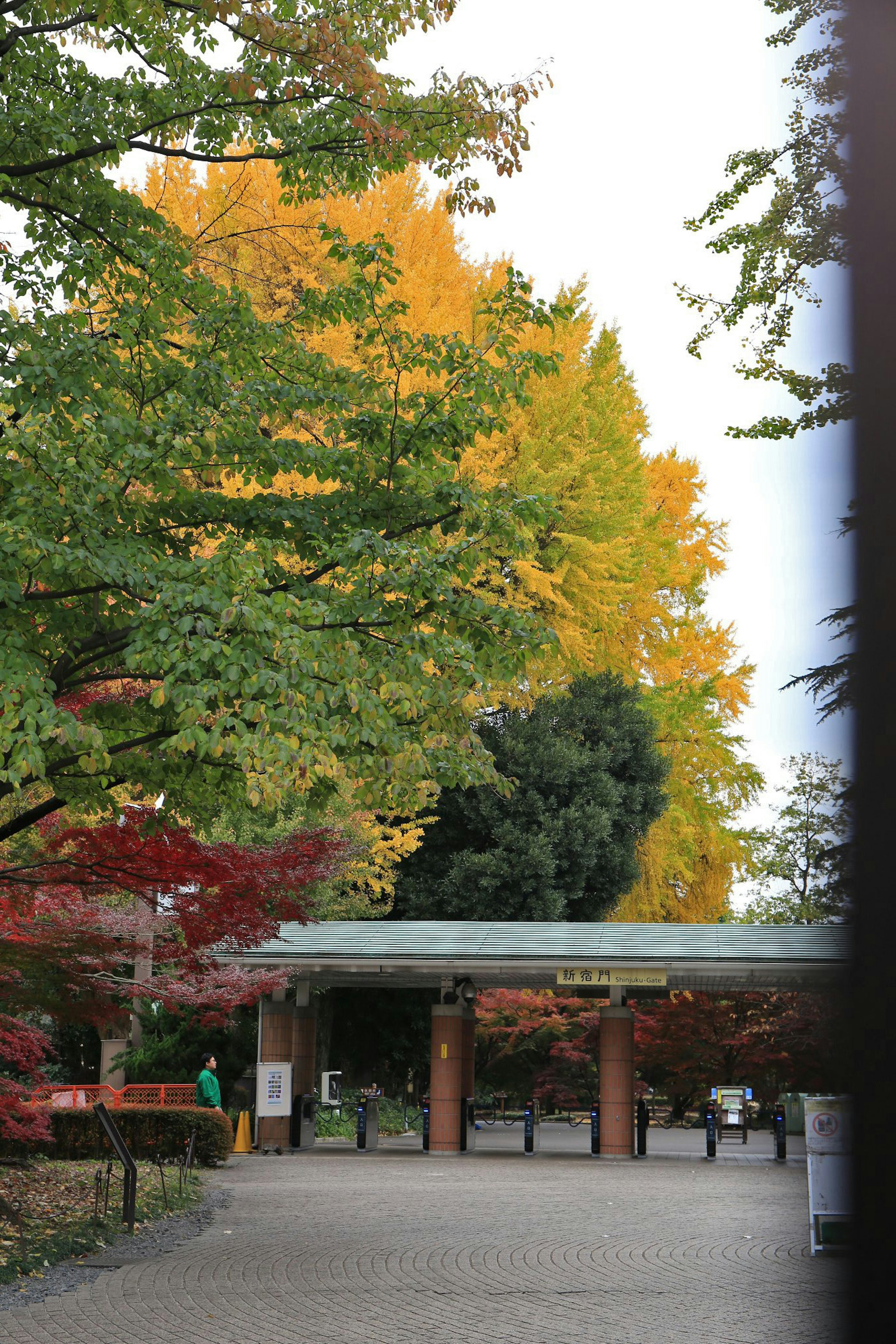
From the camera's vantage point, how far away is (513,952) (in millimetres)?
22328

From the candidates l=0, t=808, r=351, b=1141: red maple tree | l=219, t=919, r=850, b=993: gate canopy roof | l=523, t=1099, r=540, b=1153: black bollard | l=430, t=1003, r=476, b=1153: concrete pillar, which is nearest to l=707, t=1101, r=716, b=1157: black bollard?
l=219, t=919, r=850, b=993: gate canopy roof

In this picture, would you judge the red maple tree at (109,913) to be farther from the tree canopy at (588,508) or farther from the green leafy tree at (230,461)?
the tree canopy at (588,508)

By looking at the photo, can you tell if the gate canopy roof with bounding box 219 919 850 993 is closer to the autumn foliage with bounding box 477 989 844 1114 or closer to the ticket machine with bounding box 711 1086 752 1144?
the autumn foliage with bounding box 477 989 844 1114

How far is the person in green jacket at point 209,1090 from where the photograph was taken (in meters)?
19.1

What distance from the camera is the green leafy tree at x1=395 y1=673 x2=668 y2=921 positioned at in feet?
96.4

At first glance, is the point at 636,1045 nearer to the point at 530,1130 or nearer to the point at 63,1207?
the point at 530,1130

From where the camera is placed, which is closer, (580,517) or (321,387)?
(321,387)

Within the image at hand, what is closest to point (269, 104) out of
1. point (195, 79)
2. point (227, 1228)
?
point (195, 79)

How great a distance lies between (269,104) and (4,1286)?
8.98m

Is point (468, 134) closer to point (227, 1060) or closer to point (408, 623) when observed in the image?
point (408, 623)

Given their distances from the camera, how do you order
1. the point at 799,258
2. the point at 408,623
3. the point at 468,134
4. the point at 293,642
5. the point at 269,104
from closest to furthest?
the point at 799,258, the point at 293,642, the point at 408,623, the point at 269,104, the point at 468,134

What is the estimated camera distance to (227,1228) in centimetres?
1257

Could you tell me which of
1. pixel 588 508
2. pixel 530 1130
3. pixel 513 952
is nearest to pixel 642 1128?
pixel 530 1130

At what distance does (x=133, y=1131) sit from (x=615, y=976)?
8.54 metres
